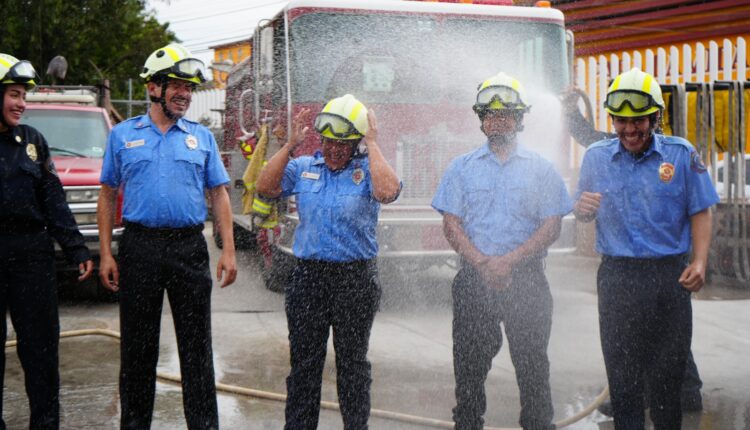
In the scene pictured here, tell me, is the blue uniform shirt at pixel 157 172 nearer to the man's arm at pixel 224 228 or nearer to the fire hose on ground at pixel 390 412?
the man's arm at pixel 224 228

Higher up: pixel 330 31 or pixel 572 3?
pixel 572 3

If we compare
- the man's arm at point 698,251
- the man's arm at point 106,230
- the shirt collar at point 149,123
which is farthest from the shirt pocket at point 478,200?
the man's arm at point 106,230

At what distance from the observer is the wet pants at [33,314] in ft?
14.1

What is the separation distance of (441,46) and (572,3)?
1371 cm

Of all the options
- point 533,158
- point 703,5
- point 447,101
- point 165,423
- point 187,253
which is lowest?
point 165,423

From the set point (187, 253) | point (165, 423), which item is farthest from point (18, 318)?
point (165, 423)

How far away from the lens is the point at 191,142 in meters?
4.41

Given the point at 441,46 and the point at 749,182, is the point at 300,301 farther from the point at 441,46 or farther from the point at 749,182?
the point at 749,182

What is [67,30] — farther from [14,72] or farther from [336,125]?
[336,125]

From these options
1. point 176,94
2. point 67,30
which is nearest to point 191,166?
point 176,94

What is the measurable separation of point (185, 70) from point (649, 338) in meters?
2.63

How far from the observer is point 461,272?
4.61m

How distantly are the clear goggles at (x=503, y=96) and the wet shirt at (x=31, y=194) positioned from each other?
2259mm

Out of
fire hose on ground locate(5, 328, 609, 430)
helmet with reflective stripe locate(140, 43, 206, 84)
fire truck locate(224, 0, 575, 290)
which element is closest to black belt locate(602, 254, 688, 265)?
fire hose on ground locate(5, 328, 609, 430)
